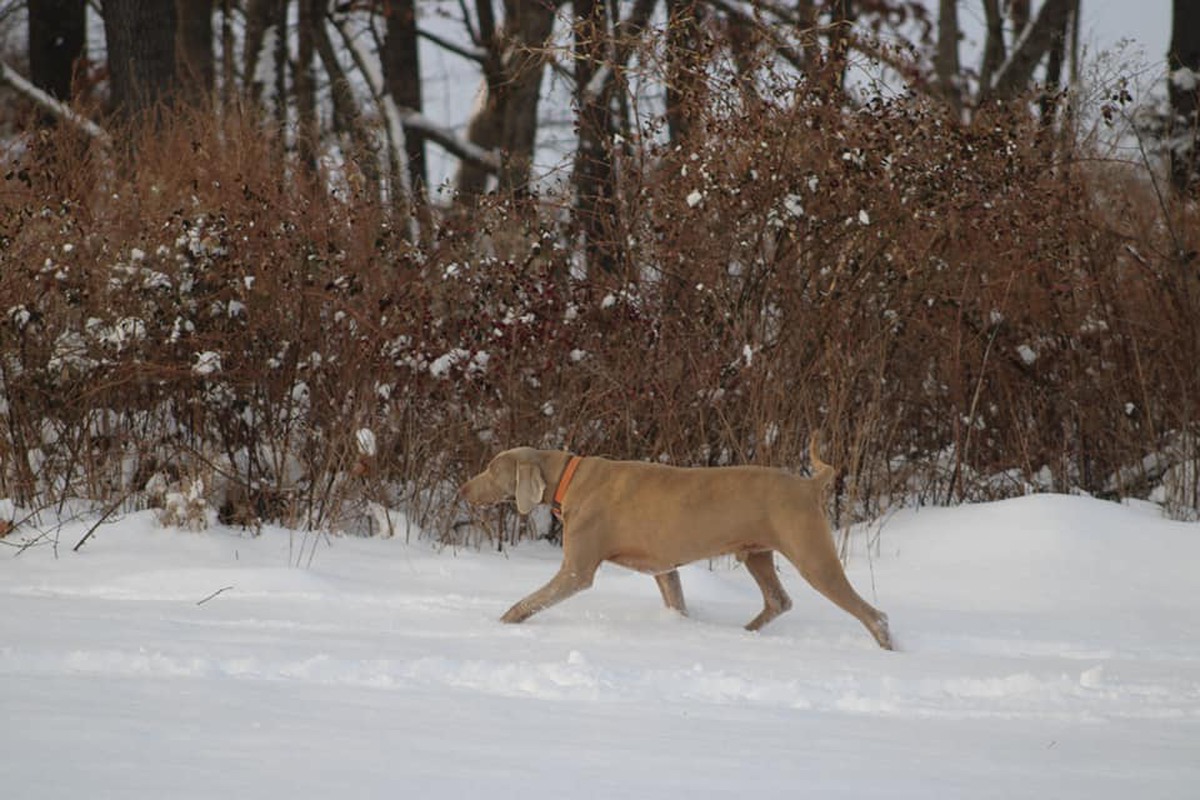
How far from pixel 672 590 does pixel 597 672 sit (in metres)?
1.60

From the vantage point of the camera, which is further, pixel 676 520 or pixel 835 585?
pixel 676 520

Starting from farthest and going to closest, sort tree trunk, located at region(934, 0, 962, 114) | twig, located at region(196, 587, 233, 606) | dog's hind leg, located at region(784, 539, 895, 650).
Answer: tree trunk, located at region(934, 0, 962, 114) → twig, located at region(196, 587, 233, 606) → dog's hind leg, located at region(784, 539, 895, 650)

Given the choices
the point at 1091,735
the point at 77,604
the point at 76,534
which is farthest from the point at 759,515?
the point at 76,534

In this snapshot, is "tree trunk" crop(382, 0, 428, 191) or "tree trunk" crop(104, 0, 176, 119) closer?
"tree trunk" crop(104, 0, 176, 119)

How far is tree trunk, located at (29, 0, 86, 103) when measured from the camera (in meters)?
18.8

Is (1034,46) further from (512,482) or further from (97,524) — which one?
(97,524)

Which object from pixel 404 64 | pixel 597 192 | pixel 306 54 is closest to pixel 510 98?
pixel 404 64

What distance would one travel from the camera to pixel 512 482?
6.99m

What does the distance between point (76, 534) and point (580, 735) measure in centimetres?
490

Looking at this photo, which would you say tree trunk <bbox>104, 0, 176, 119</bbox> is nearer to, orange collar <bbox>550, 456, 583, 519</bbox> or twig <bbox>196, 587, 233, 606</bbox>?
twig <bbox>196, 587, 233, 606</bbox>

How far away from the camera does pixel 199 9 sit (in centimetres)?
2133

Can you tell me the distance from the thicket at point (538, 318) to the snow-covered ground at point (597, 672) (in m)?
0.78

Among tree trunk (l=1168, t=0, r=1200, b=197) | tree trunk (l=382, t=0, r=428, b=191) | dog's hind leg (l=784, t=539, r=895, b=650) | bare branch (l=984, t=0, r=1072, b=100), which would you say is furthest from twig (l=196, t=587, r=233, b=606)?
bare branch (l=984, t=0, r=1072, b=100)

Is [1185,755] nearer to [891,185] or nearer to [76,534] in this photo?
[891,185]
